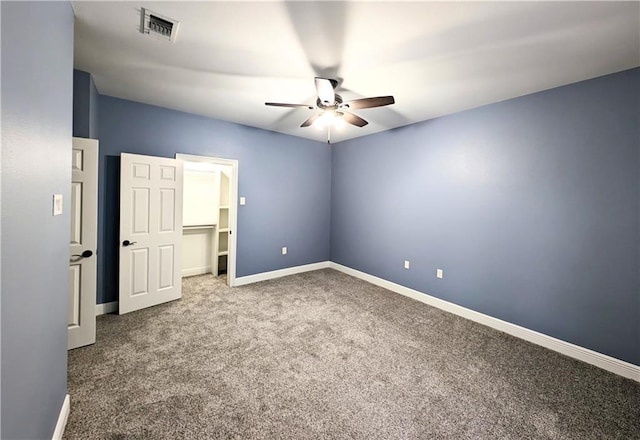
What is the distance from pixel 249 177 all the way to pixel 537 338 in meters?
4.28

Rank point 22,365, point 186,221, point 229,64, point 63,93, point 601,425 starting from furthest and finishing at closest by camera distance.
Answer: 1. point 186,221
2. point 229,64
3. point 601,425
4. point 63,93
5. point 22,365

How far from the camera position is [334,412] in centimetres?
179

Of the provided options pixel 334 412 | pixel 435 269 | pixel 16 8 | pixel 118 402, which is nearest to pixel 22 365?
pixel 118 402

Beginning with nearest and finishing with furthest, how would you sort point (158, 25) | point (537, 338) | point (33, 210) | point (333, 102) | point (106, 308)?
point (33, 210)
point (158, 25)
point (333, 102)
point (537, 338)
point (106, 308)

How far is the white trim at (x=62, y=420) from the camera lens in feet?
4.83

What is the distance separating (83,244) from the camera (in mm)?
2477

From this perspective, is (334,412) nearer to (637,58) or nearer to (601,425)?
(601,425)

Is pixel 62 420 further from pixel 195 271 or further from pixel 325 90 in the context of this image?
pixel 195 271

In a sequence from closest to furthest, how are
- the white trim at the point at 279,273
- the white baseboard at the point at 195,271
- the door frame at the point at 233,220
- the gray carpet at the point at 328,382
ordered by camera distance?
the gray carpet at the point at 328,382
the door frame at the point at 233,220
the white trim at the point at 279,273
the white baseboard at the point at 195,271

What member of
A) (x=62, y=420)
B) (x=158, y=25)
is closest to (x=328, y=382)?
(x=62, y=420)

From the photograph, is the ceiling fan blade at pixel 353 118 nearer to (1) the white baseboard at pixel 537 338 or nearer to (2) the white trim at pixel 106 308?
(1) the white baseboard at pixel 537 338

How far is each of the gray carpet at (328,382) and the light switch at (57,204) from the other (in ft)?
4.36

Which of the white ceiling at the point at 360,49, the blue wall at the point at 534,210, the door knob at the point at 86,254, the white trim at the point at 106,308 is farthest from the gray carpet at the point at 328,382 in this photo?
the white ceiling at the point at 360,49

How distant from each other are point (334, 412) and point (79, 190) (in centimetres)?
290
